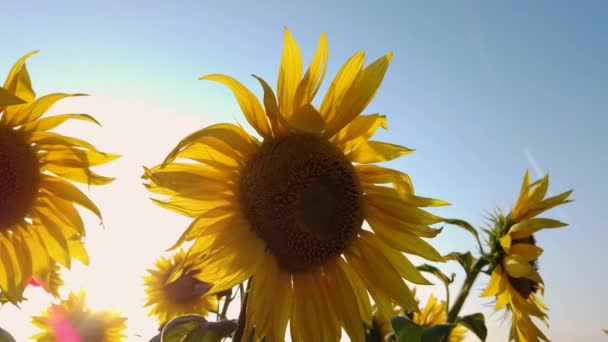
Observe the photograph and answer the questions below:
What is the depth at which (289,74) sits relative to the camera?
240cm

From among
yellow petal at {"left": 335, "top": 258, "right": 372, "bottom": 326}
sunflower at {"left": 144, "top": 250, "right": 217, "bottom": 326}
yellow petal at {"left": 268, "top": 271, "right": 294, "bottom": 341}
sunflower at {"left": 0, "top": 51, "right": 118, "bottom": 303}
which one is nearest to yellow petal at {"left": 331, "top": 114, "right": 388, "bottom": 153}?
yellow petal at {"left": 335, "top": 258, "right": 372, "bottom": 326}

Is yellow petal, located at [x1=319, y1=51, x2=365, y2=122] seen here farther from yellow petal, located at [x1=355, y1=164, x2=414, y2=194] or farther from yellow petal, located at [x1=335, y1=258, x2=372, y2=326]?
yellow petal, located at [x1=335, y1=258, x2=372, y2=326]

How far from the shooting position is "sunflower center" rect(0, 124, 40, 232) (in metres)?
2.78

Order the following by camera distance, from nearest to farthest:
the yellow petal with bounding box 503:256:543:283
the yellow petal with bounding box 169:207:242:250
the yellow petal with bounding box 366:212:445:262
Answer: the yellow petal with bounding box 169:207:242:250
the yellow petal with bounding box 366:212:445:262
the yellow petal with bounding box 503:256:543:283

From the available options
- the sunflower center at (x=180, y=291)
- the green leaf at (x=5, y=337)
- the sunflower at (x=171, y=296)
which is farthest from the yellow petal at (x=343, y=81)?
Answer: the sunflower center at (x=180, y=291)

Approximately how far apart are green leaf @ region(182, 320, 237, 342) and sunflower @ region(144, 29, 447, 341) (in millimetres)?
132

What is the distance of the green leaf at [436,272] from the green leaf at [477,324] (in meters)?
0.48

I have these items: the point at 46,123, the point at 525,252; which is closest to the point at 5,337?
the point at 46,123

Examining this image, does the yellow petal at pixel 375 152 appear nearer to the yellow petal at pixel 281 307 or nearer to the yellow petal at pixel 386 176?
the yellow petal at pixel 386 176

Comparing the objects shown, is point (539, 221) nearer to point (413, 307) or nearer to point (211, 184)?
point (413, 307)

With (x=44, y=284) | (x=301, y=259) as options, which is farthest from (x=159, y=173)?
(x=44, y=284)

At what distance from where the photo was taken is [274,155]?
2496 mm

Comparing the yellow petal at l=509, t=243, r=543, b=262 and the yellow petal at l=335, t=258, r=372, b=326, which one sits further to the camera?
the yellow petal at l=509, t=243, r=543, b=262

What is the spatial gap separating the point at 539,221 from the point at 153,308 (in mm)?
4802
